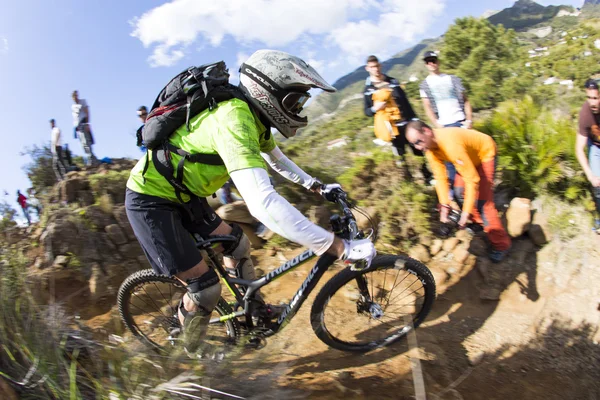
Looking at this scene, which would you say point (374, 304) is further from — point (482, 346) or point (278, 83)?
point (278, 83)

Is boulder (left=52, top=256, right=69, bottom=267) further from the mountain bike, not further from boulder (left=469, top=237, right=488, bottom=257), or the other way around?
boulder (left=469, top=237, right=488, bottom=257)

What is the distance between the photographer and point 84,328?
2625 mm

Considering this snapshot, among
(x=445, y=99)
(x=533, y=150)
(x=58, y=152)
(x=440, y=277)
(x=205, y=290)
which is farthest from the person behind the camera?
(x=58, y=152)

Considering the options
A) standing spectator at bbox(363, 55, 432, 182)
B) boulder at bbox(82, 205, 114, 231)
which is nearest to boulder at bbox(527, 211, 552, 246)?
standing spectator at bbox(363, 55, 432, 182)

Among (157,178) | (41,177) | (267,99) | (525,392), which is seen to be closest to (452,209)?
(525,392)

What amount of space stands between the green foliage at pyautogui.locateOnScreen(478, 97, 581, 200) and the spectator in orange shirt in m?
0.88

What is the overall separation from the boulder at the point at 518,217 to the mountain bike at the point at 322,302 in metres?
1.97

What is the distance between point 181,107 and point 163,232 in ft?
2.77

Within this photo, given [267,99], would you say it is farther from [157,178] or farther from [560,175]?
[560,175]

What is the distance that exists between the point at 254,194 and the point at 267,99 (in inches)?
26.4

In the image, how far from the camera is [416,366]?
3.01 m

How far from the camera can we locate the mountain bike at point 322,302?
2.93 meters

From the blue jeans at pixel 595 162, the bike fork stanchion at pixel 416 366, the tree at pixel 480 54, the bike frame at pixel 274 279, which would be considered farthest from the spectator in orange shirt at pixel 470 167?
the tree at pixel 480 54

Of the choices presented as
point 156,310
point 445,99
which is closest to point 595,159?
point 445,99
